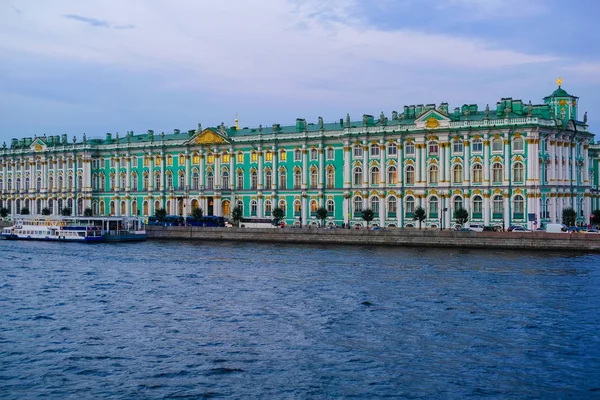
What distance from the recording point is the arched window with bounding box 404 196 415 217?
54.6 m

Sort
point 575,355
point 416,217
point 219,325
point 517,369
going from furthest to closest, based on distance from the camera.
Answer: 1. point 416,217
2. point 219,325
3. point 575,355
4. point 517,369

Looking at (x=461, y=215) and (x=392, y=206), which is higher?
(x=392, y=206)

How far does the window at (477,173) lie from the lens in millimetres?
51906

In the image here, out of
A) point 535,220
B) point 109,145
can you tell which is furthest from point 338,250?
point 109,145

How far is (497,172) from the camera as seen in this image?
51.3 m

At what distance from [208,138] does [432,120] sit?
20.4 metres

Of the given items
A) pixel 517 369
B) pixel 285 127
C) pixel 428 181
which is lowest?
pixel 517 369

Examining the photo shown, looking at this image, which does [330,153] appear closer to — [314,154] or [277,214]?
[314,154]

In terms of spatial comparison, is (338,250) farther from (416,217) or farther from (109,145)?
(109,145)

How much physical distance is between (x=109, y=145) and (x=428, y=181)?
3227 cm

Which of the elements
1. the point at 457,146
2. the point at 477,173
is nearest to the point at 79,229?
the point at 457,146

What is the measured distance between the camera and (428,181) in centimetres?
5400

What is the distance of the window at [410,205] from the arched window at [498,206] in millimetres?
5798

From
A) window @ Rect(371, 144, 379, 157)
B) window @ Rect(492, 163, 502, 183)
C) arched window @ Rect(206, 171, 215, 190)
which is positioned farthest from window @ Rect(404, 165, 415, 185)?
arched window @ Rect(206, 171, 215, 190)
